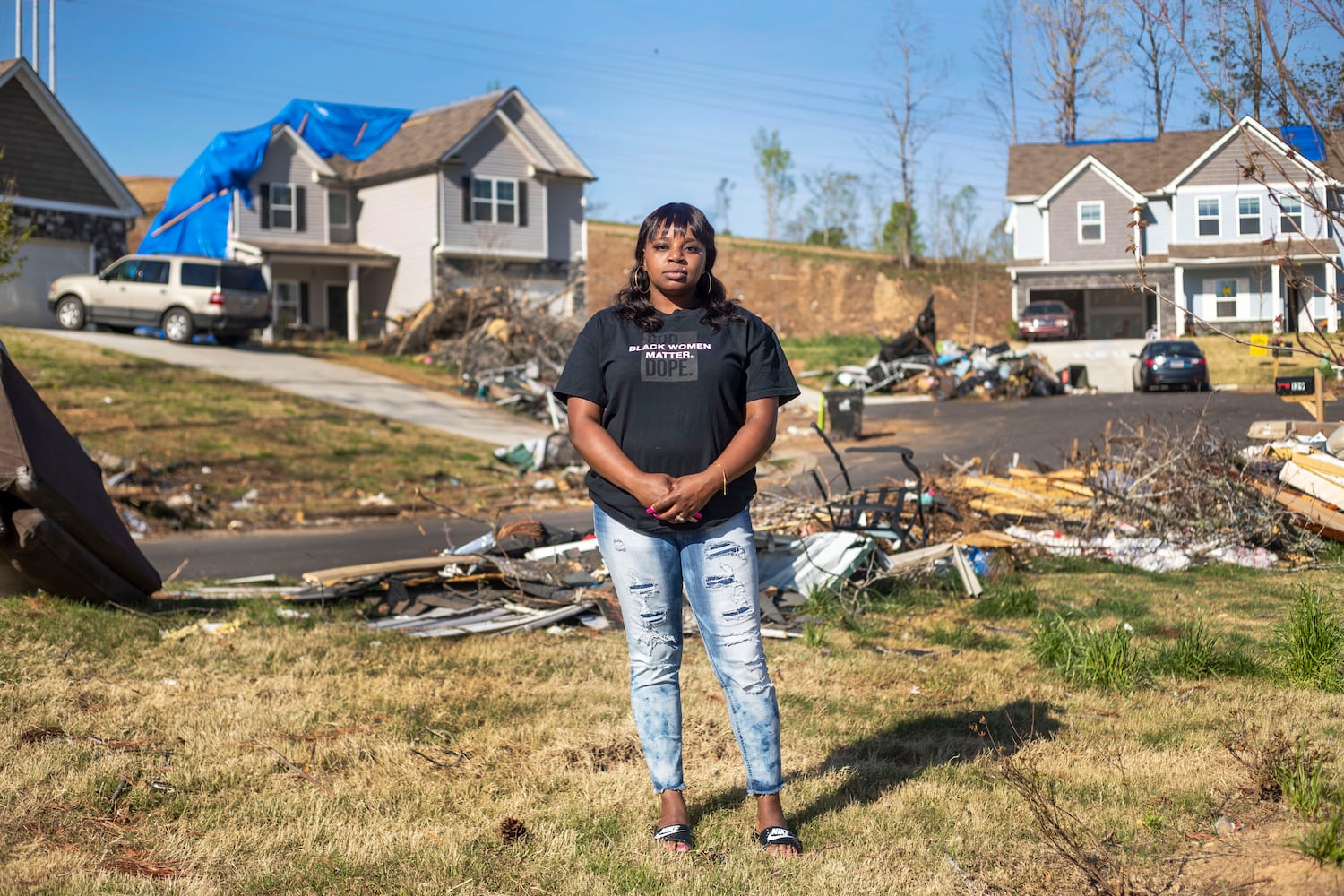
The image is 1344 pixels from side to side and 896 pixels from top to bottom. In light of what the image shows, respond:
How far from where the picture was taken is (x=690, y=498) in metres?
3.59

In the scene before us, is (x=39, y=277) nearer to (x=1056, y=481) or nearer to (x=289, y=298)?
(x=289, y=298)

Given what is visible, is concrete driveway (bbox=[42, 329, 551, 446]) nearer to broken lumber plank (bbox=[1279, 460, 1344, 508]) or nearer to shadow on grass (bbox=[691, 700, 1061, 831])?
broken lumber plank (bbox=[1279, 460, 1344, 508])

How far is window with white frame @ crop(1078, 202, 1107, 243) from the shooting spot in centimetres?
4256

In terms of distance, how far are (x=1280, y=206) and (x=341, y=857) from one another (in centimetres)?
338

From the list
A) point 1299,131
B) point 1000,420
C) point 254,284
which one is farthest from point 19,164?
point 1299,131

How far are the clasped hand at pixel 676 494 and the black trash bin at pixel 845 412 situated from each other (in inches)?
712

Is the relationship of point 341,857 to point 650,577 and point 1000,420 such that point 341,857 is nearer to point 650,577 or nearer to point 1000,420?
point 650,577

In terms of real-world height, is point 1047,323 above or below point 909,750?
above

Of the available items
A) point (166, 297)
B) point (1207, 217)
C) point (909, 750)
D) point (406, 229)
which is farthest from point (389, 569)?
point (1207, 217)

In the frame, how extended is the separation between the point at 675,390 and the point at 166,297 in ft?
92.4

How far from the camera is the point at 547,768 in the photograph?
4.58 metres

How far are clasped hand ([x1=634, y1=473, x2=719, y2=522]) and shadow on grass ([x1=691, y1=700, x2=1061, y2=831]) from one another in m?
1.14

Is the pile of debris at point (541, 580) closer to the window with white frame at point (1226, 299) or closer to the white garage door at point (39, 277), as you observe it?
the window with white frame at point (1226, 299)

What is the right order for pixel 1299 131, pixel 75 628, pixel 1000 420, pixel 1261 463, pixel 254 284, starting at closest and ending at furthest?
pixel 1299 131 → pixel 75 628 → pixel 1261 463 → pixel 1000 420 → pixel 254 284
